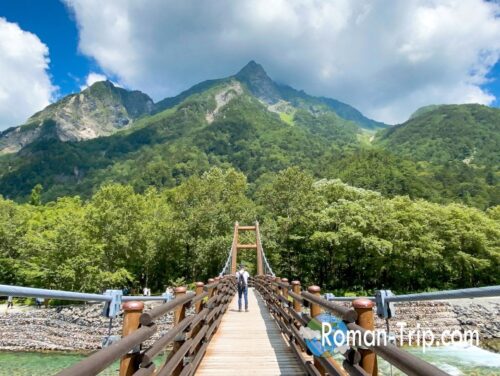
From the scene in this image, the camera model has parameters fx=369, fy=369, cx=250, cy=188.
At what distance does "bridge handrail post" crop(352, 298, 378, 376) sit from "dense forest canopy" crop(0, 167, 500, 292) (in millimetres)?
25817

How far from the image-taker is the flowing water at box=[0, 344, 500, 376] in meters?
13.5

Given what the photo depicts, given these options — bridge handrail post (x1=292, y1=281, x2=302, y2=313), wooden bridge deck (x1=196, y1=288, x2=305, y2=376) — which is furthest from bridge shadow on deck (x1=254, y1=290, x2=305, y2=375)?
bridge handrail post (x1=292, y1=281, x2=302, y2=313)

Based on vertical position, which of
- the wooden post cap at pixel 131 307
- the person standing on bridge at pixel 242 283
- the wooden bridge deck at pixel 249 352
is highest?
the wooden post cap at pixel 131 307

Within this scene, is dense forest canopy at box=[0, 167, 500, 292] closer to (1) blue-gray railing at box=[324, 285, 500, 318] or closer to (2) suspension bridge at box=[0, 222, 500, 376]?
(2) suspension bridge at box=[0, 222, 500, 376]

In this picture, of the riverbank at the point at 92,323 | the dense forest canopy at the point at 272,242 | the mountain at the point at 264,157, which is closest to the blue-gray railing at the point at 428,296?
the riverbank at the point at 92,323

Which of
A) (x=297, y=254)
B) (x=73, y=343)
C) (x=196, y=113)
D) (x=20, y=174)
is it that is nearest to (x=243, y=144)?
(x=196, y=113)

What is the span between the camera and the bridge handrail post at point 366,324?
2104mm

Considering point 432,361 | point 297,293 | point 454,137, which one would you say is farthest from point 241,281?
point 454,137

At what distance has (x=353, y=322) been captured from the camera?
2.26 m

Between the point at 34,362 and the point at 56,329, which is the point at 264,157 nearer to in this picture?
the point at 56,329

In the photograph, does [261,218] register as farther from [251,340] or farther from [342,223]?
[251,340]

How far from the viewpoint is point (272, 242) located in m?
32.6

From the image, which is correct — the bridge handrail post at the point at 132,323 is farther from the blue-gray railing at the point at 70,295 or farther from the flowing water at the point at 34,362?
the flowing water at the point at 34,362

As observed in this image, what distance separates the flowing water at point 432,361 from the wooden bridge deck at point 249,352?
7.06 meters
